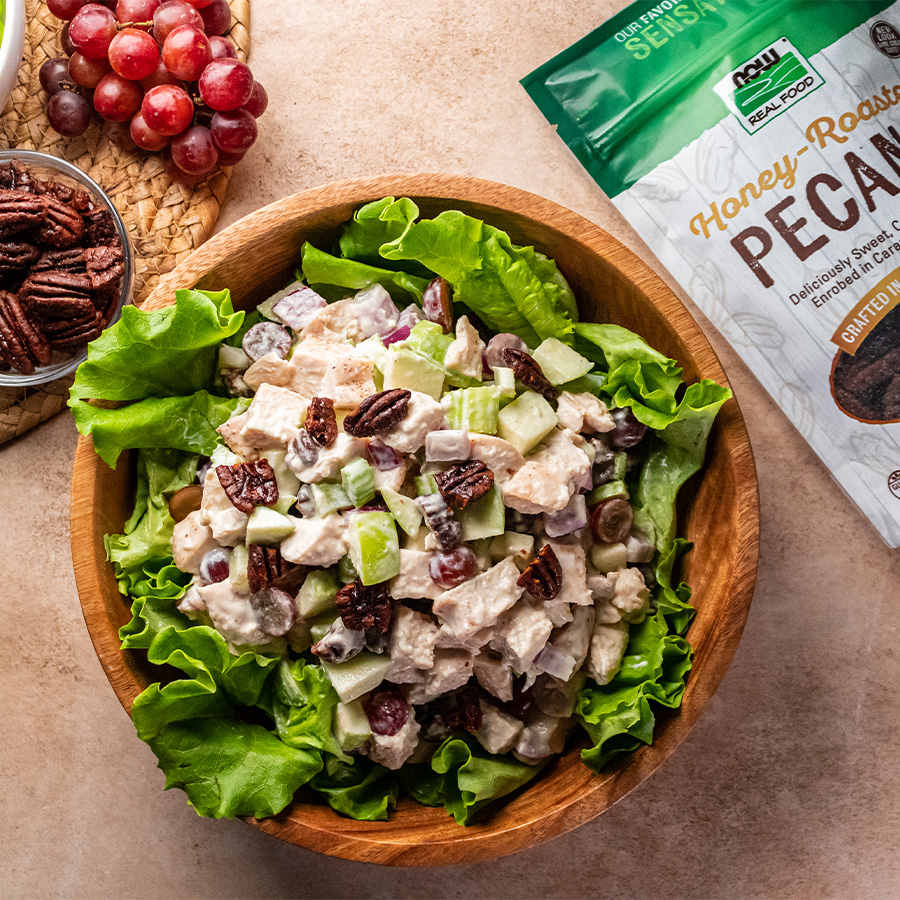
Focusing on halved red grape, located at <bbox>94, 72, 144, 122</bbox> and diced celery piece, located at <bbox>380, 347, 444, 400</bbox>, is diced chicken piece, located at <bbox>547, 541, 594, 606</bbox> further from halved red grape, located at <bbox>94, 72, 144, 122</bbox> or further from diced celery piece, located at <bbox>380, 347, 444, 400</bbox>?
halved red grape, located at <bbox>94, 72, 144, 122</bbox>

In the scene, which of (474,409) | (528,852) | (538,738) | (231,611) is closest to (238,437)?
(231,611)

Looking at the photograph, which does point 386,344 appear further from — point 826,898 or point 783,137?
point 826,898

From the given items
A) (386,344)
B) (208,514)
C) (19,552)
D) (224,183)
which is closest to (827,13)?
(386,344)

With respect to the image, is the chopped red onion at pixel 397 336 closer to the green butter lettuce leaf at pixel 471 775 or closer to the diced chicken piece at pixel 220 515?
the diced chicken piece at pixel 220 515

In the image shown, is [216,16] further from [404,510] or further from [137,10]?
[404,510]

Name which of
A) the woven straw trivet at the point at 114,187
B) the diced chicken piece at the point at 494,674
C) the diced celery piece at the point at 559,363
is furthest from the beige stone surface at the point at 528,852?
the diced chicken piece at the point at 494,674
